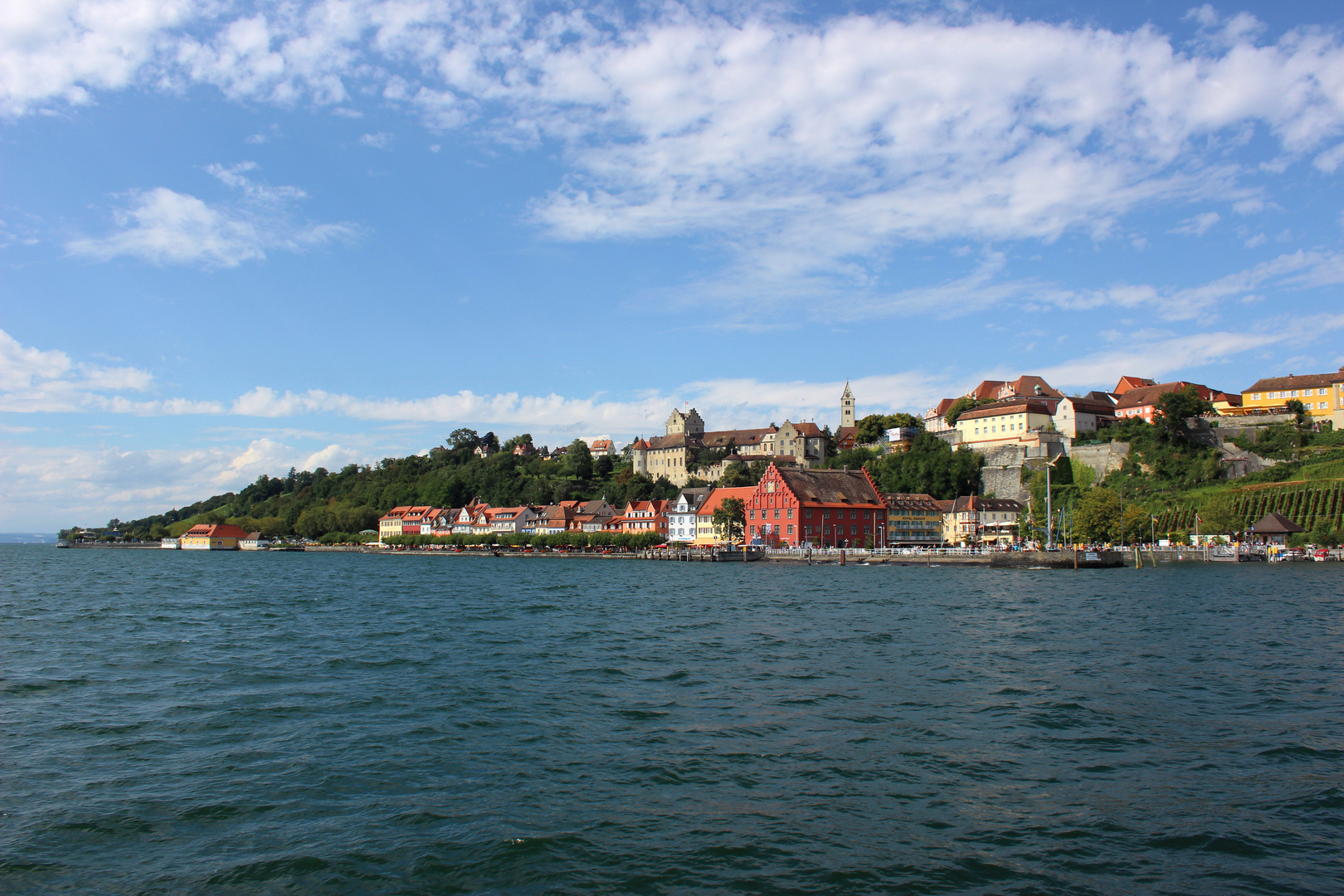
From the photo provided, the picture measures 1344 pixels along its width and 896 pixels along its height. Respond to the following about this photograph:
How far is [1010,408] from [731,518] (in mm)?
42533

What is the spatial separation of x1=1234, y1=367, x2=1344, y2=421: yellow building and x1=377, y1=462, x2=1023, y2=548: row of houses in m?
33.4

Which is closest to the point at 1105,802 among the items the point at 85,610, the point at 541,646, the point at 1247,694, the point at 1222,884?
the point at 1222,884

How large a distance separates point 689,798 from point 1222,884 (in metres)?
6.04

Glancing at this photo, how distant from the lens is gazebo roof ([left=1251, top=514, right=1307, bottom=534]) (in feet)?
244

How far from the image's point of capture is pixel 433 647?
81.7 feet

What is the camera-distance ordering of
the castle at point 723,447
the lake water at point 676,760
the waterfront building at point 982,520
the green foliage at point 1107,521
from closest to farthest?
the lake water at point 676,760 → the green foliage at point 1107,521 → the waterfront building at point 982,520 → the castle at point 723,447

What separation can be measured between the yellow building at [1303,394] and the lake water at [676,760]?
8497 centimetres

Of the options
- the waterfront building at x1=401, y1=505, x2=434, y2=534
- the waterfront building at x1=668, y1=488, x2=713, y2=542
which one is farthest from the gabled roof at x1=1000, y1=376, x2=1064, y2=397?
the waterfront building at x1=401, y1=505, x2=434, y2=534

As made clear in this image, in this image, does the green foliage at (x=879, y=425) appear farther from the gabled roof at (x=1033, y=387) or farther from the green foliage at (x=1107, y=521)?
the green foliage at (x=1107, y=521)

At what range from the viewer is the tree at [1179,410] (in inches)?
3551

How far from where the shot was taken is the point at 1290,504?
78.1 metres

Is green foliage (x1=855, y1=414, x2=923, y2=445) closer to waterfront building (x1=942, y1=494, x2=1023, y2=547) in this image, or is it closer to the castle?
the castle

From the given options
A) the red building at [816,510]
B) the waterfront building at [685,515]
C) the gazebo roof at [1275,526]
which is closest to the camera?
the gazebo roof at [1275,526]

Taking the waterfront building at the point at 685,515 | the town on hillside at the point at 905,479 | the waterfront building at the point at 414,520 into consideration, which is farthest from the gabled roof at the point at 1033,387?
the waterfront building at the point at 414,520
